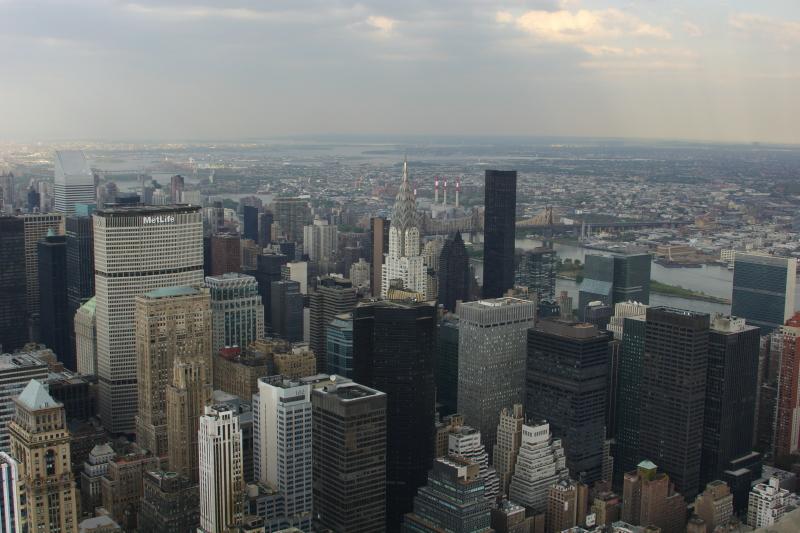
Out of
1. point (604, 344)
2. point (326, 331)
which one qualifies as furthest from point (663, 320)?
point (326, 331)

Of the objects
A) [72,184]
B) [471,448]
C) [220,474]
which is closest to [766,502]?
[471,448]

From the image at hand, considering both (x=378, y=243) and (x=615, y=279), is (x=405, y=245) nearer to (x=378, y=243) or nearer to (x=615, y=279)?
(x=378, y=243)

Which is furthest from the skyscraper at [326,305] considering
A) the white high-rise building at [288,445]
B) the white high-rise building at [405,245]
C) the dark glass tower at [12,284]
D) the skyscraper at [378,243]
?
the dark glass tower at [12,284]

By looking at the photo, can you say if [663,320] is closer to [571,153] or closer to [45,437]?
[571,153]

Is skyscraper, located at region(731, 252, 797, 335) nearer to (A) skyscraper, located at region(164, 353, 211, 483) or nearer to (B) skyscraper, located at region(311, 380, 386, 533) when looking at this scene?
(B) skyscraper, located at region(311, 380, 386, 533)

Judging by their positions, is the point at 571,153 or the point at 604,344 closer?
the point at 604,344

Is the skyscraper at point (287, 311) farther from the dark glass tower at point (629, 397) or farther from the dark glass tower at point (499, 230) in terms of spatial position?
the dark glass tower at point (629, 397)
